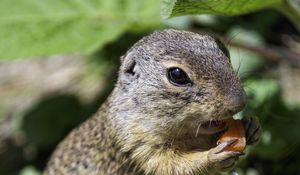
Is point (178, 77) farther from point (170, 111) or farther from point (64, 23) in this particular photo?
point (64, 23)

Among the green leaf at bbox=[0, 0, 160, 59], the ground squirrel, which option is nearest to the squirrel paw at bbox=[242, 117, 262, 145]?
the ground squirrel

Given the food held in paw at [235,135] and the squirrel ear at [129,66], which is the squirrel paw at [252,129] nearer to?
the food held in paw at [235,135]

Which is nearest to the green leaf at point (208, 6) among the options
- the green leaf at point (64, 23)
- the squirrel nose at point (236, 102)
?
the squirrel nose at point (236, 102)

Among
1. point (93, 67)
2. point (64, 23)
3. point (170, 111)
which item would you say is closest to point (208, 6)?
point (170, 111)

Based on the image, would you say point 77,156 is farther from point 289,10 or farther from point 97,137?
point 289,10

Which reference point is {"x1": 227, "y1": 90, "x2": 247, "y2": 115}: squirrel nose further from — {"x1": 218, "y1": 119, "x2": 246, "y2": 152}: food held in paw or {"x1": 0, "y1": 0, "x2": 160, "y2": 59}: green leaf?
{"x1": 0, "y1": 0, "x2": 160, "y2": 59}: green leaf

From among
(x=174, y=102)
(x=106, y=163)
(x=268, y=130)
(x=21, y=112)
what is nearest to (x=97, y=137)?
(x=106, y=163)
